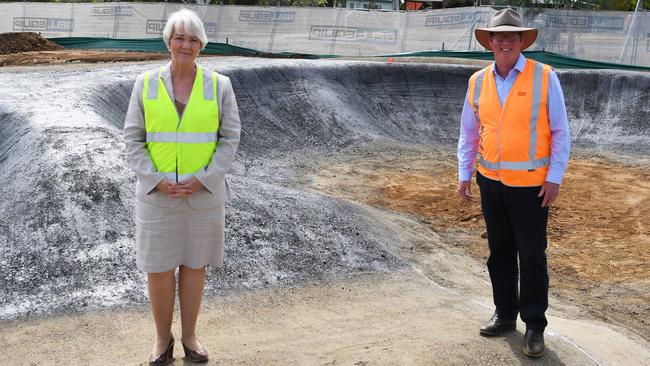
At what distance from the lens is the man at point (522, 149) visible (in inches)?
175

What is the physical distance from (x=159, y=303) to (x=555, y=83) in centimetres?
279

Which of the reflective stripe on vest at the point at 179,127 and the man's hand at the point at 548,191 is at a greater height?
the reflective stripe on vest at the point at 179,127

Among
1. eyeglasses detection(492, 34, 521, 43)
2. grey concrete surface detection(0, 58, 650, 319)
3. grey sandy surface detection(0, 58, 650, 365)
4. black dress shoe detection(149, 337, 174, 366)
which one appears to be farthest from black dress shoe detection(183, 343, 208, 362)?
eyeglasses detection(492, 34, 521, 43)

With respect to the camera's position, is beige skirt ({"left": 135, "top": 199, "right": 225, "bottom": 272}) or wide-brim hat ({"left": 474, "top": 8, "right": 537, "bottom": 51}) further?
wide-brim hat ({"left": 474, "top": 8, "right": 537, "bottom": 51})

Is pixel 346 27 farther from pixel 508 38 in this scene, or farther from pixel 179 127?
pixel 179 127

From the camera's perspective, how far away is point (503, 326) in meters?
4.92

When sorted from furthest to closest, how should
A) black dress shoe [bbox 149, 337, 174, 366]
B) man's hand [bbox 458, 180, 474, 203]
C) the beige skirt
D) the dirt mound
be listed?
the dirt mound
man's hand [bbox 458, 180, 474, 203]
black dress shoe [bbox 149, 337, 174, 366]
the beige skirt

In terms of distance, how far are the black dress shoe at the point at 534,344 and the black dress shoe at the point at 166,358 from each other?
7.43ft

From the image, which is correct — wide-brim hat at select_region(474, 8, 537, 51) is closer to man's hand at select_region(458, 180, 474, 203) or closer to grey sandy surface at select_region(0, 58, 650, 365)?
man's hand at select_region(458, 180, 474, 203)

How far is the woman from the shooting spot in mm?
4043

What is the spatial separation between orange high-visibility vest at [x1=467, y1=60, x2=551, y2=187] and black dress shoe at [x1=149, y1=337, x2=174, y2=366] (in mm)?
2346

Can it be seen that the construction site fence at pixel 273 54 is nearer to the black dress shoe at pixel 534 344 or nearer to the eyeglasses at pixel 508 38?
the eyeglasses at pixel 508 38

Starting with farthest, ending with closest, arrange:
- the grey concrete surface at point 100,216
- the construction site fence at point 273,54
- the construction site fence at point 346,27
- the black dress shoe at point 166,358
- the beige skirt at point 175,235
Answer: the construction site fence at point 346,27
the construction site fence at point 273,54
the grey concrete surface at point 100,216
the black dress shoe at point 166,358
the beige skirt at point 175,235

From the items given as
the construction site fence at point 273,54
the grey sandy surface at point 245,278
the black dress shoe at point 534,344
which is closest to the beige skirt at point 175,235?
the grey sandy surface at point 245,278
